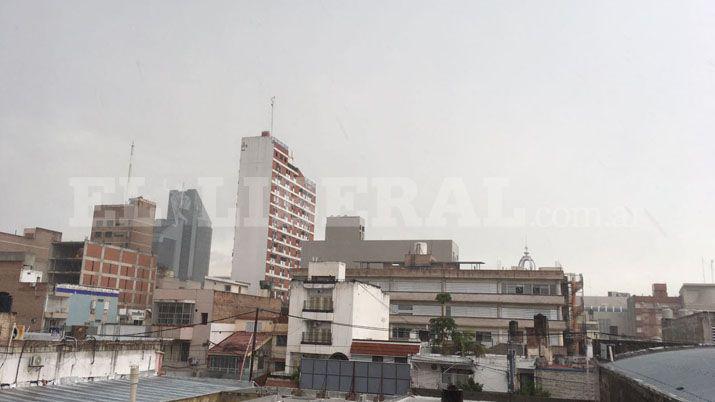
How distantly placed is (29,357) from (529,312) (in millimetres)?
55390

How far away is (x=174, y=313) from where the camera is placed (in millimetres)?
59062

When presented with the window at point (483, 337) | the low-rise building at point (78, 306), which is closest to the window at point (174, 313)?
the low-rise building at point (78, 306)

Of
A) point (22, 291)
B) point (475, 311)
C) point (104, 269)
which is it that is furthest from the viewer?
point (104, 269)

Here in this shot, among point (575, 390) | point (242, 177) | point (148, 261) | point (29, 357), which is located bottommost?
point (575, 390)

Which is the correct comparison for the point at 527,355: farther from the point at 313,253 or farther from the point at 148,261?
the point at 148,261

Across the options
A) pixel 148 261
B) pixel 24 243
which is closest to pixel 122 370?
pixel 148 261

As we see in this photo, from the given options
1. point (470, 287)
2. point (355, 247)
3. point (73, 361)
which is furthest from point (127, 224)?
point (73, 361)

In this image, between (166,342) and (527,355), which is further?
(166,342)

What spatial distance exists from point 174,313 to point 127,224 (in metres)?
70.2

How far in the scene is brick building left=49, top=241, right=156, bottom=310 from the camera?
272 ft

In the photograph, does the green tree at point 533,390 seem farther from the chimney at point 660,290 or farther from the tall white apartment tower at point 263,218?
the chimney at point 660,290

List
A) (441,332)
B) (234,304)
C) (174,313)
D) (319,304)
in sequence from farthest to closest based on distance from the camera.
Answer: (234,304)
(174,313)
(319,304)
(441,332)

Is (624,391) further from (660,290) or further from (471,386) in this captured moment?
(660,290)

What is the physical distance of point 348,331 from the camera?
4950 centimetres
